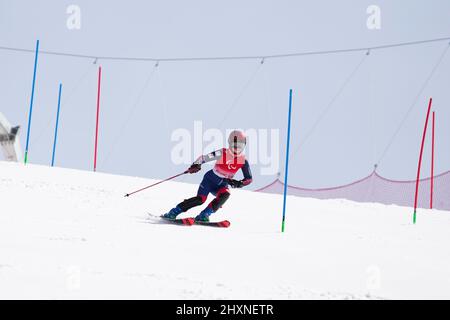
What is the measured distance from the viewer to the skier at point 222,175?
6.36 meters

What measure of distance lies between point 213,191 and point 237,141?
2.20 ft

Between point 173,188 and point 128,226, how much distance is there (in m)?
4.13

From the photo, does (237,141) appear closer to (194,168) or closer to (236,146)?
(236,146)

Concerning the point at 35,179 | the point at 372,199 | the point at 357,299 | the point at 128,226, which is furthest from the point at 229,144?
the point at 372,199

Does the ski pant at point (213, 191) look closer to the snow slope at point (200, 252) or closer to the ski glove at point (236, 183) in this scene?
the ski glove at point (236, 183)

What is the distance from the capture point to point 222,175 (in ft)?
21.1

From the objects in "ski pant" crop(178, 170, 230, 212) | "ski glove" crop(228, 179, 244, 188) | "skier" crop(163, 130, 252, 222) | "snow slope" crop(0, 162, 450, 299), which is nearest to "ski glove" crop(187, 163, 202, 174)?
"skier" crop(163, 130, 252, 222)

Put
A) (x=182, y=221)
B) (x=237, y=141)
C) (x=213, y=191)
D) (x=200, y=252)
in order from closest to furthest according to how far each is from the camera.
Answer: (x=200, y=252) → (x=182, y=221) → (x=237, y=141) → (x=213, y=191)

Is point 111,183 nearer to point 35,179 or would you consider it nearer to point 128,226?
point 35,179

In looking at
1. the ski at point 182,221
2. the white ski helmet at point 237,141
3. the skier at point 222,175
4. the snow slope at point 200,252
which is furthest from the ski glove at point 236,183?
the ski at point 182,221

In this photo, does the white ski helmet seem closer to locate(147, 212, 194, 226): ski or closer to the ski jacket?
the ski jacket

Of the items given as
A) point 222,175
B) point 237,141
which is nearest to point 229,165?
point 222,175

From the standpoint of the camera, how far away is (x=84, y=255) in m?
4.04

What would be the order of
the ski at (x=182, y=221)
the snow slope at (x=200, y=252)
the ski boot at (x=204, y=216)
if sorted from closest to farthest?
the snow slope at (x=200, y=252) < the ski at (x=182, y=221) < the ski boot at (x=204, y=216)
